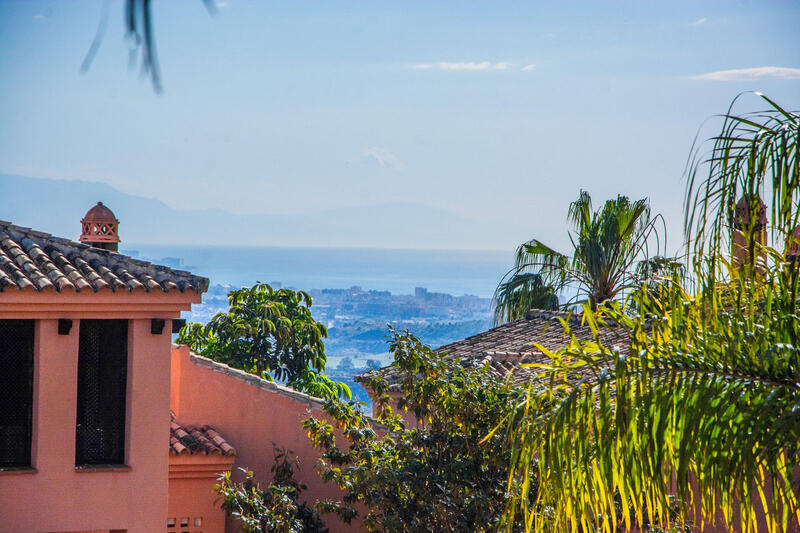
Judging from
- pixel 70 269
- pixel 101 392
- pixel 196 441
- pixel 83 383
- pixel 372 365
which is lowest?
pixel 196 441

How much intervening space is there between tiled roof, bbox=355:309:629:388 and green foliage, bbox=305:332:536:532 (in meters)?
2.31

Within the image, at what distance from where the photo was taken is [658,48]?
27.8 metres

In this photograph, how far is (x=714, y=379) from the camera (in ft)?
18.4

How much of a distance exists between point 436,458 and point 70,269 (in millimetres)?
4561

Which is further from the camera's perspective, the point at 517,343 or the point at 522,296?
the point at 522,296

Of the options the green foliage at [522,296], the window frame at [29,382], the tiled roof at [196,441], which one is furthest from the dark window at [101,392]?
the green foliage at [522,296]

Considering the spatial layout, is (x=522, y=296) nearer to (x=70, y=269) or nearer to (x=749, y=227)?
(x=70, y=269)

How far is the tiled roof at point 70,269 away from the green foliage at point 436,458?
2.65 meters

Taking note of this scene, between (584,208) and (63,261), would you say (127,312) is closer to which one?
(63,261)

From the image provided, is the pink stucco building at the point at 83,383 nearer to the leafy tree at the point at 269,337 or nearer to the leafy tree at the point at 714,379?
the leafy tree at the point at 714,379

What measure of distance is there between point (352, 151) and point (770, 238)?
15549cm

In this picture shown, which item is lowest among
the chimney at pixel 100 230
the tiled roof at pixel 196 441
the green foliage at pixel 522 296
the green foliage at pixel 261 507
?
the green foliage at pixel 261 507

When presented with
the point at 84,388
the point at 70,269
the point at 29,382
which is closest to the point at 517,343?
the point at 84,388

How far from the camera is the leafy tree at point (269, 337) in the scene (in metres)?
25.3
